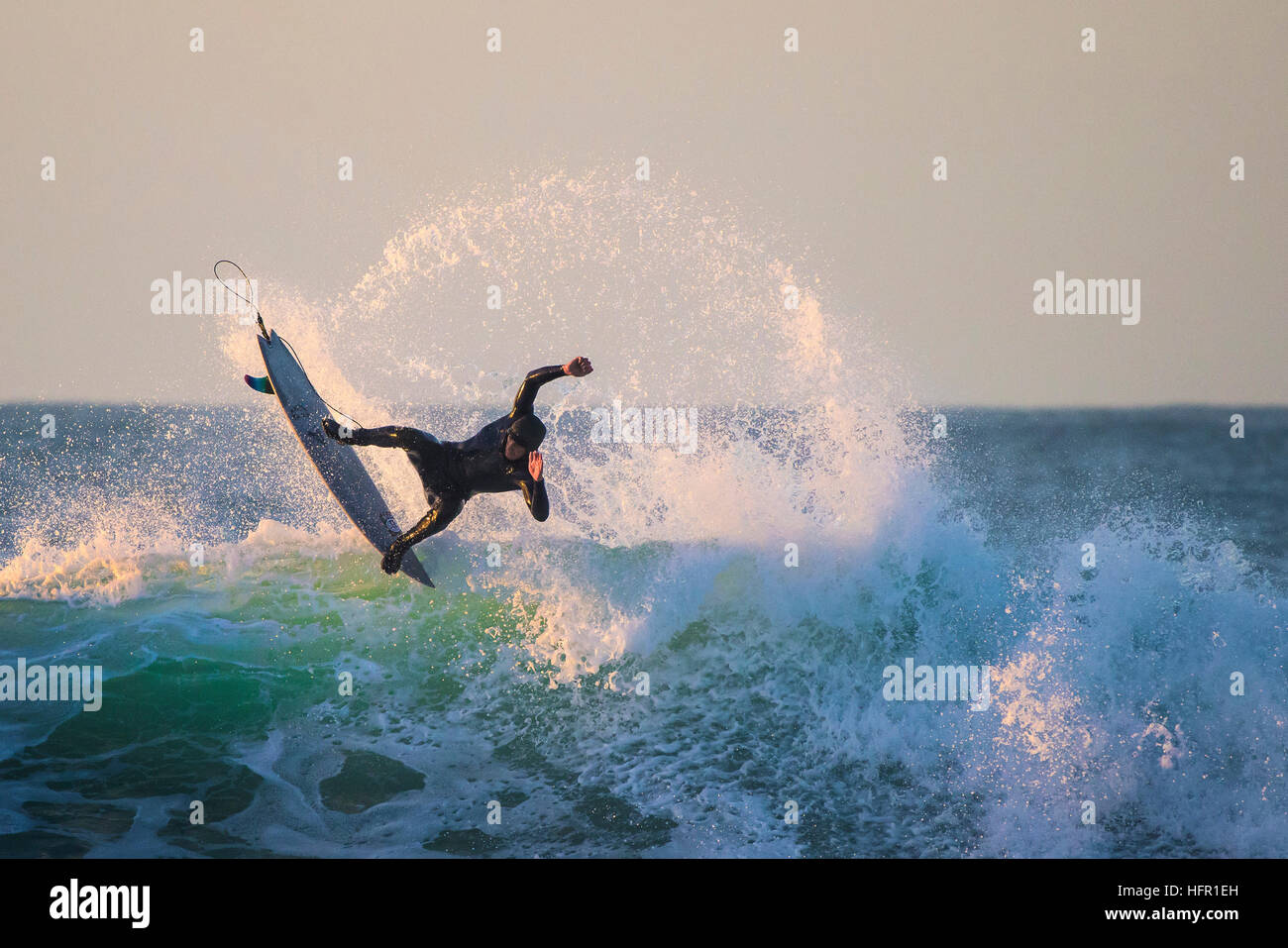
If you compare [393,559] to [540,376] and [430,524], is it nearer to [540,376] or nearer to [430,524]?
[430,524]

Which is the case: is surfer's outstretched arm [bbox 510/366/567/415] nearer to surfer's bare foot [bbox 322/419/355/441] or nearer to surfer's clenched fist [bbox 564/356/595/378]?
surfer's clenched fist [bbox 564/356/595/378]

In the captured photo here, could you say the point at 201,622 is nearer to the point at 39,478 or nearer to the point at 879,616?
the point at 879,616

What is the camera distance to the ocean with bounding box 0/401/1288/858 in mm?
6375

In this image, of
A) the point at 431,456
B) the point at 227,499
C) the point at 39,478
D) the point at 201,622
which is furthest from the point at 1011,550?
the point at 39,478

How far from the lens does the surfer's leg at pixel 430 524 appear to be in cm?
716

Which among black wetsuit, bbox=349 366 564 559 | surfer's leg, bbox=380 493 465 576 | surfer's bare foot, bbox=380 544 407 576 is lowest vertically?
surfer's bare foot, bbox=380 544 407 576

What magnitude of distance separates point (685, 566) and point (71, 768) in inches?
212

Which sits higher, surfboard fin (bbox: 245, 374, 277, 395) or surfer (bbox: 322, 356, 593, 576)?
surfboard fin (bbox: 245, 374, 277, 395)

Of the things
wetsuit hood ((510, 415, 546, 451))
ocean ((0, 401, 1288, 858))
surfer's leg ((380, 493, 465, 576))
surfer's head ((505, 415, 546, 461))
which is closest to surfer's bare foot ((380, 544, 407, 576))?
surfer's leg ((380, 493, 465, 576))

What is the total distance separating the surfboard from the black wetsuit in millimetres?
1585

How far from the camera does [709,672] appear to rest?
801 cm

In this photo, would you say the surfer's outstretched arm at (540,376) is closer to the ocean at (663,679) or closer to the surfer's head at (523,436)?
the surfer's head at (523,436)

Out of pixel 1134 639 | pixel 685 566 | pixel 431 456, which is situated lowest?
pixel 1134 639

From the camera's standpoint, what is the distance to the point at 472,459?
7062 mm
